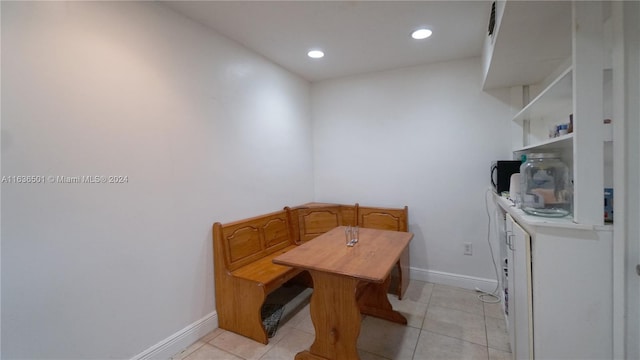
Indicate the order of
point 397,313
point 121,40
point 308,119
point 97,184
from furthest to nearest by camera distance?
1. point 308,119
2. point 397,313
3. point 121,40
4. point 97,184

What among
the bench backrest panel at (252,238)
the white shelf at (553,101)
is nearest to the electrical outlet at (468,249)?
the white shelf at (553,101)

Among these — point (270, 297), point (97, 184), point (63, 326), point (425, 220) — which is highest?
point (97, 184)

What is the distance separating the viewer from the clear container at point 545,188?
1376mm

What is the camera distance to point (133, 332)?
1.65 metres

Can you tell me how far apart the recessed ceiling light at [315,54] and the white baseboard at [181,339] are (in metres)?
2.53

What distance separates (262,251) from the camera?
2467mm

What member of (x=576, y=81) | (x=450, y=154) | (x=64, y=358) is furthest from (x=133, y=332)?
(x=450, y=154)

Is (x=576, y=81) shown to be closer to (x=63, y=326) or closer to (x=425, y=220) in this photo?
(x=425, y=220)

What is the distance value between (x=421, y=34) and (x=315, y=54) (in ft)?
3.28

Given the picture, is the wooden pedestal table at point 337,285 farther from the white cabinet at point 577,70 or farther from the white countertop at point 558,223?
the white cabinet at point 577,70

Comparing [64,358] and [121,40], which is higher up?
[121,40]

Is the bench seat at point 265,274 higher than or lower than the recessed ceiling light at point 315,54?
lower

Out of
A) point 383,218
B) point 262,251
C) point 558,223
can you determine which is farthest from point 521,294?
point 262,251

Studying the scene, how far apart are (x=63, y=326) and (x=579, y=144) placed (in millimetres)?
2621
